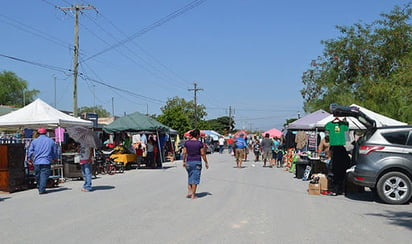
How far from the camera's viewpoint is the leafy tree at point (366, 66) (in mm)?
28027

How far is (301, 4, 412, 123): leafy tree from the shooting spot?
2803cm

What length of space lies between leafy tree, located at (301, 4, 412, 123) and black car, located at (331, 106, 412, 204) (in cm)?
1664

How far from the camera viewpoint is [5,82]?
6200cm

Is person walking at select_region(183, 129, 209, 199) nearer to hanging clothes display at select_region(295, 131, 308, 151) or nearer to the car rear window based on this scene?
the car rear window

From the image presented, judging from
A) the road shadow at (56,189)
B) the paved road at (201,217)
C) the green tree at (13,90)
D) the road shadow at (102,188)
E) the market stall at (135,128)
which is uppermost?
the green tree at (13,90)

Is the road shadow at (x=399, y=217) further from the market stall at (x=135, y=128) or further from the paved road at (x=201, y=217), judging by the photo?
the market stall at (x=135, y=128)

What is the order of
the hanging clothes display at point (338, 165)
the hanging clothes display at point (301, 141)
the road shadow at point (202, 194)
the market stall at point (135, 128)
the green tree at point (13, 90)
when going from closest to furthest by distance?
1. the road shadow at point (202, 194)
2. the hanging clothes display at point (338, 165)
3. the market stall at point (135, 128)
4. the hanging clothes display at point (301, 141)
5. the green tree at point (13, 90)

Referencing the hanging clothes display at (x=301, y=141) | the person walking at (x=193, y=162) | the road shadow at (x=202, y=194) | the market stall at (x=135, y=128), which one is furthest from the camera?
the hanging clothes display at (x=301, y=141)

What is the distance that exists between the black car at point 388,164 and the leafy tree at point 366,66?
1664 centimetres

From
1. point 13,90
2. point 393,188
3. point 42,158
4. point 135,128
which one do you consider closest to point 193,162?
point 42,158

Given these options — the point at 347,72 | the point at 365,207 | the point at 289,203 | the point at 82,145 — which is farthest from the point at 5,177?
the point at 347,72

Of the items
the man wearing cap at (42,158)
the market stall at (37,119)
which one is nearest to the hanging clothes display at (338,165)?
the man wearing cap at (42,158)

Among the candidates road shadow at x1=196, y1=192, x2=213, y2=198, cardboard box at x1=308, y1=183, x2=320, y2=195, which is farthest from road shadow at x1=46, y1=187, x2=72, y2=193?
cardboard box at x1=308, y1=183, x2=320, y2=195

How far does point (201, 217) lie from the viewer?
8.48m
